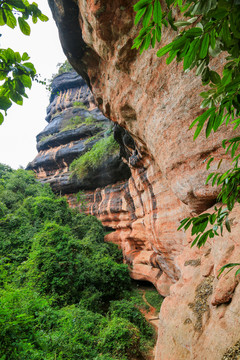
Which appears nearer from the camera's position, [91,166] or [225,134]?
[225,134]

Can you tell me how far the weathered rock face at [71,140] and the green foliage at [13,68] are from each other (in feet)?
35.0

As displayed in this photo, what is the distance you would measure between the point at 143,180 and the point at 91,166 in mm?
6711

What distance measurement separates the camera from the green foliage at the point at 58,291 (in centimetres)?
276

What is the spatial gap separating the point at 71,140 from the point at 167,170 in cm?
Result: 1551

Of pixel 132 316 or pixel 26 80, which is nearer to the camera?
pixel 26 80

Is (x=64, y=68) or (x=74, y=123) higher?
(x=64, y=68)

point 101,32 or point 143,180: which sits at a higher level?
point 101,32

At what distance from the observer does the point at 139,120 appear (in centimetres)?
520

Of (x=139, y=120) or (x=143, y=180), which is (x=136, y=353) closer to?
(x=143, y=180)

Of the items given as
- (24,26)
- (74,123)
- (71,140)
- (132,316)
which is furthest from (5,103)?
(74,123)

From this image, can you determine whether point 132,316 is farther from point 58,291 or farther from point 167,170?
point 167,170

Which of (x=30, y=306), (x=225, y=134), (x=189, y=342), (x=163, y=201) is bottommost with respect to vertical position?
(x=189, y=342)

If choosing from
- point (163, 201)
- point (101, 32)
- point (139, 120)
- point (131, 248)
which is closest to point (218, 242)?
point (163, 201)

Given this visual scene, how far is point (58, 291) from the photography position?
5852mm
